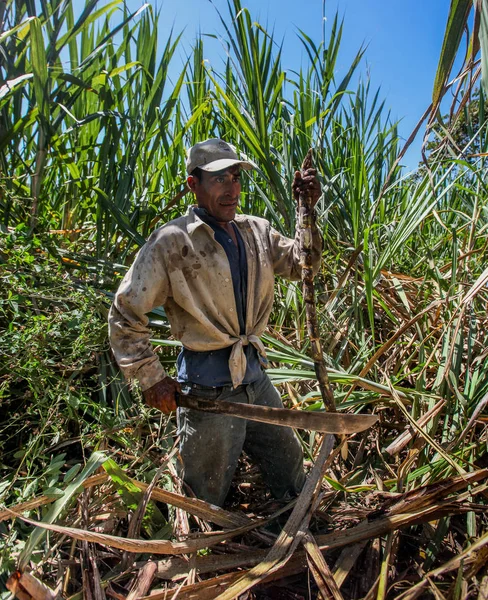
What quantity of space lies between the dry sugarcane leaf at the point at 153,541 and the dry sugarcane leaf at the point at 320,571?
211 mm

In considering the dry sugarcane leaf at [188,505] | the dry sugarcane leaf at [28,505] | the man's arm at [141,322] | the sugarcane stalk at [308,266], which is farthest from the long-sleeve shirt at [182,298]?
the dry sugarcane leaf at [28,505]

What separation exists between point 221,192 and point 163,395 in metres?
0.67

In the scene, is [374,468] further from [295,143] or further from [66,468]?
[295,143]

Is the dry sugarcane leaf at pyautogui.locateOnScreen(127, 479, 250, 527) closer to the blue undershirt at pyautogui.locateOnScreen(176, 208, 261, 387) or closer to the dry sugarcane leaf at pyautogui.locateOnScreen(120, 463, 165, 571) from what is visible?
the dry sugarcane leaf at pyautogui.locateOnScreen(120, 463, 165, 571)

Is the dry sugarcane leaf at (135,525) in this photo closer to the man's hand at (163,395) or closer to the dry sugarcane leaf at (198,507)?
the dry sugarcane leaf at (198,507)

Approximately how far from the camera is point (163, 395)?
5.47ft

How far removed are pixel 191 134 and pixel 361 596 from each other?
2.20 metres

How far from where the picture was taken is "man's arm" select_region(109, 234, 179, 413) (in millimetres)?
1654

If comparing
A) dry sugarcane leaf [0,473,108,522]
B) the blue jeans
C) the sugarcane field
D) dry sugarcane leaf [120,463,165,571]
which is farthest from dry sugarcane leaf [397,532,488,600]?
dry sugarcane leaf [0,473,108,522]

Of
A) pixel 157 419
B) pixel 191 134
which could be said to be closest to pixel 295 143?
pixel 191 134

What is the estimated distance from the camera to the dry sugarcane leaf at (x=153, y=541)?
4.52 feet

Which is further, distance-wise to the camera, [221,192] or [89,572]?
[221,192]

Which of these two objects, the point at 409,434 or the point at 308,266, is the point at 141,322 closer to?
the point at 308,266

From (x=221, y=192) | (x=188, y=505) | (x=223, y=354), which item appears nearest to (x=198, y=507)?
(x=188, y=505)
